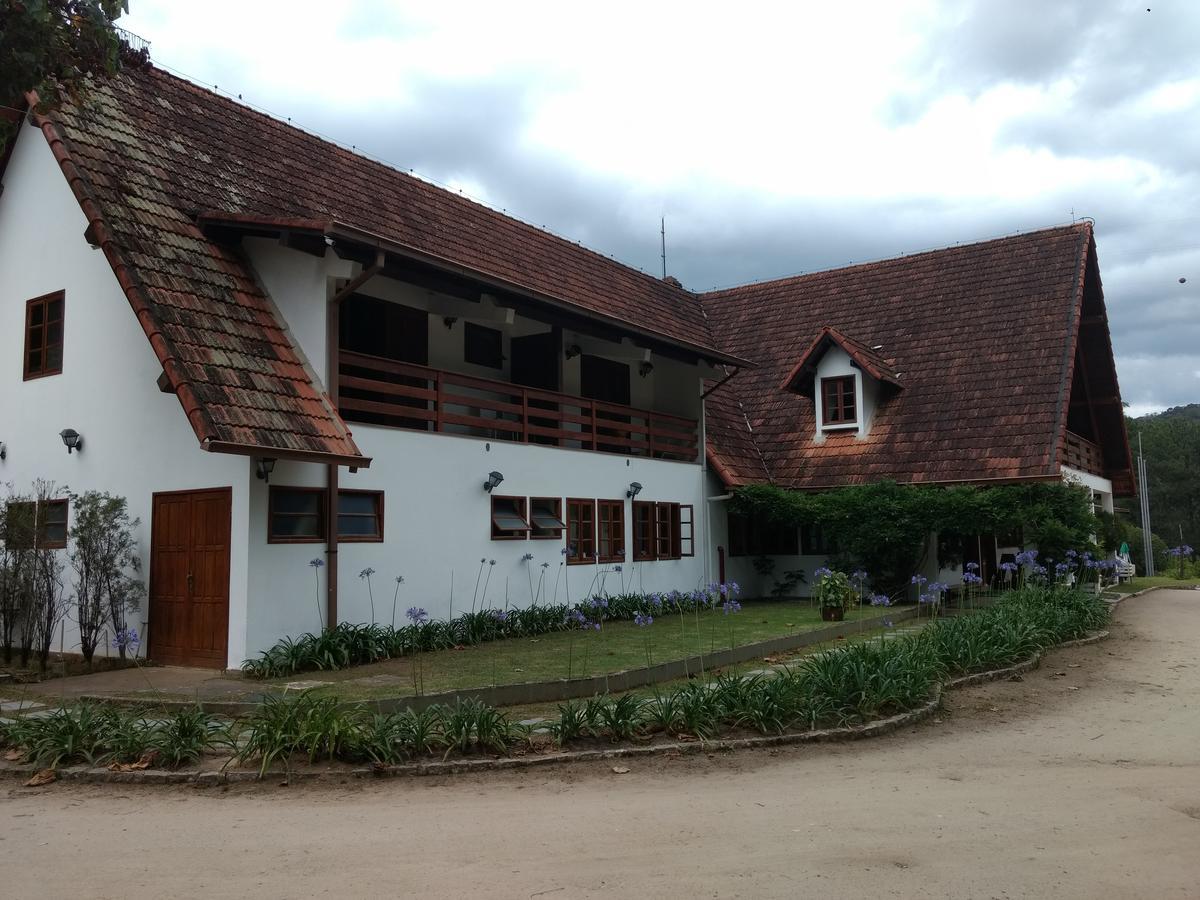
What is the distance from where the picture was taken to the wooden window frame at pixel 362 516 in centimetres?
1302

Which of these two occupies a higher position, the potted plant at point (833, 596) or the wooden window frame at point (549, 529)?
the wooden window frame at point (549, 529)

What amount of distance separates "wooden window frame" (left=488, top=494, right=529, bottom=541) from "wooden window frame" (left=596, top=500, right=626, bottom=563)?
2126mm

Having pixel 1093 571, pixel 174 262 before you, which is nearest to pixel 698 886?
pixel 174 262

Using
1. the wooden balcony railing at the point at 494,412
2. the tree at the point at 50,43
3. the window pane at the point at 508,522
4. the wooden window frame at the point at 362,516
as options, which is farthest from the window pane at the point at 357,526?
the tree at the point at 50,43

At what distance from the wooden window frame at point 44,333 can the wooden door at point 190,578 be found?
10.1ft

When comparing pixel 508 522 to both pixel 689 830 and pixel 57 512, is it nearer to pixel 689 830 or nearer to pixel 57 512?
pixel 57 512

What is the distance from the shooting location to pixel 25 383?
14477mm

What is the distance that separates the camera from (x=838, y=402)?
22.5 m

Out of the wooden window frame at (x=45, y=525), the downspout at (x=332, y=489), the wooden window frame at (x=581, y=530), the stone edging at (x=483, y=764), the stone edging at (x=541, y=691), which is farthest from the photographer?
the wooden window frame at (x=581, y=530)

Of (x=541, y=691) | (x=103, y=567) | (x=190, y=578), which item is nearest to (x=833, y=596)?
(x=541, y=691)

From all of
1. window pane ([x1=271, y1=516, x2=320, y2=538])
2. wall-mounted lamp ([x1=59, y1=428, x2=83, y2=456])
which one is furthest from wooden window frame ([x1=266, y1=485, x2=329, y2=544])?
wall-mounted lamp ([x1=59, y1=428, x2=83, y2=456])

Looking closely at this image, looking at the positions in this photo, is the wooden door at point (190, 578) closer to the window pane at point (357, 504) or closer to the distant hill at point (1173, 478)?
the window pane at point (357, 504)

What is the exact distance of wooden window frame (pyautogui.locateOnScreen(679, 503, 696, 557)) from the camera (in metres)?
20.6

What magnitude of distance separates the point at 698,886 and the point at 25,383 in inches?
522
